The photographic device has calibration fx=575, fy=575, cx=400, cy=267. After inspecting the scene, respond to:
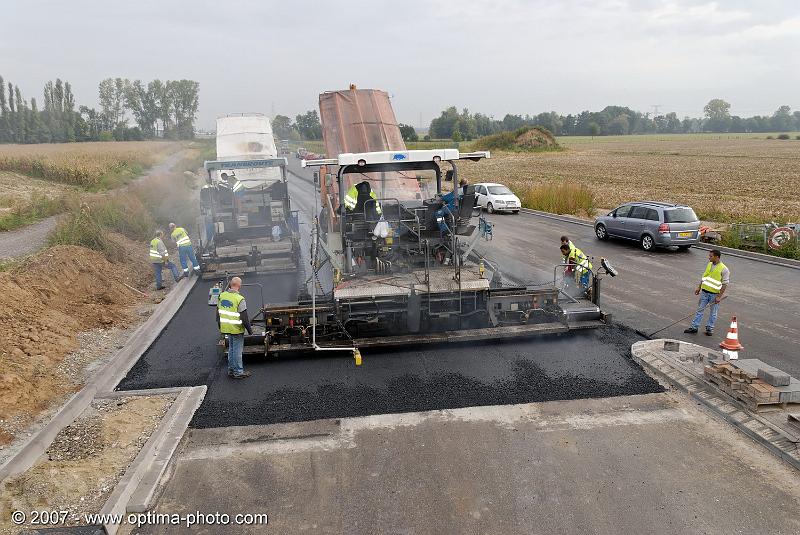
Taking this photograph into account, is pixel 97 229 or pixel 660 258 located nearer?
pixel 97 229

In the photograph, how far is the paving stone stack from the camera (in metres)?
6.38

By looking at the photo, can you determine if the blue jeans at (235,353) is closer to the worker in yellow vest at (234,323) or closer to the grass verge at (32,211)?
the worker in yellow vest at (234,323)

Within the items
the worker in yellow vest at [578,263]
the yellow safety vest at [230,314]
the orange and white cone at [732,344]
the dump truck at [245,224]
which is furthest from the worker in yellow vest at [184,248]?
the orange and white cone at [732,344]

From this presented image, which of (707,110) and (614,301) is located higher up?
(707,110)

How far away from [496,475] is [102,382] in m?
5.46

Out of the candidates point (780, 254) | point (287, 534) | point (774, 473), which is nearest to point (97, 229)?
point (287, 534)

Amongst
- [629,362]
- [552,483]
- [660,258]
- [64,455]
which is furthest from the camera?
[660,258]

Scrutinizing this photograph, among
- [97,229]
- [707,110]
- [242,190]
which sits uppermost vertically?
[707,110]

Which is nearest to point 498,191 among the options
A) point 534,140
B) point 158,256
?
point 158,256

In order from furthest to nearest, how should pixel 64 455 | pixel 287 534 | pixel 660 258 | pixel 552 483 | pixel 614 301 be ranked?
1. pixel 660 258
2. pixel 614 301
3. pixel 64 455
4. pixel 552 483
5. pixel 287 534

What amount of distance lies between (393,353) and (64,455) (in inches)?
174

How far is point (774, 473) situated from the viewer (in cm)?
543

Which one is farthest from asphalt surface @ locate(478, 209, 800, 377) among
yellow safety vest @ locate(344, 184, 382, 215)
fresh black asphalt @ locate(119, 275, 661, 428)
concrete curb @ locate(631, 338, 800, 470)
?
yellow safety vest @ locate(344, 184, 382, 215)

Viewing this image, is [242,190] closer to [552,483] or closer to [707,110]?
[552,483]
